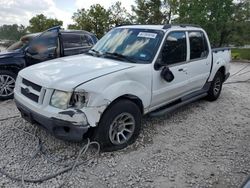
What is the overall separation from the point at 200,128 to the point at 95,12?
2298 cm

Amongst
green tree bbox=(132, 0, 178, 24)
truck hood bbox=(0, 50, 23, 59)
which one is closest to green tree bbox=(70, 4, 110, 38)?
green tree bbox=(132, 0, 178, 24)

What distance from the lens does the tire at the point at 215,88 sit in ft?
19.9

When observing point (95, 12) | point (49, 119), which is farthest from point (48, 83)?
point (95, 12)

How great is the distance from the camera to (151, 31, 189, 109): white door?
422cm

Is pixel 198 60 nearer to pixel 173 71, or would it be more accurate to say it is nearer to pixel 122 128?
pixel 173 71

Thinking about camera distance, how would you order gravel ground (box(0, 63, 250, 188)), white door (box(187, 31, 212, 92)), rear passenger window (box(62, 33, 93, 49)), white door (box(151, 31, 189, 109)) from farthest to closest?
rear passenger window (box(62, 33, 93, 49))
white door (box(187, 31, 212, 92))
white door (box(151, 31, 189, 109))
gravel ground (box(0, 63, 250, 188))

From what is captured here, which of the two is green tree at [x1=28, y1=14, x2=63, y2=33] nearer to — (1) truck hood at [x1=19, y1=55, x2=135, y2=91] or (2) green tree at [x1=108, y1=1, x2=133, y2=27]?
(2) green tree at [x1=108, y1=1, x2=133, y2=27]

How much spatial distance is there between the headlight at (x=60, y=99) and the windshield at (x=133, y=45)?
4.33ft

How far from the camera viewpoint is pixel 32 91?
3.63 m

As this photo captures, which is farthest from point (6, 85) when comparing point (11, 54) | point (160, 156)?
point (160, 156)

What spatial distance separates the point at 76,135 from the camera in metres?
3.29

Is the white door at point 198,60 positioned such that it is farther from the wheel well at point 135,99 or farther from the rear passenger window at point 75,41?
the rear passenger window at point 75,41

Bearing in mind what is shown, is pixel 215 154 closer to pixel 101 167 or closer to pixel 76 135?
pixel 101 167

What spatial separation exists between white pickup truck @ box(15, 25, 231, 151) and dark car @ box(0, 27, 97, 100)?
6.88 ft
